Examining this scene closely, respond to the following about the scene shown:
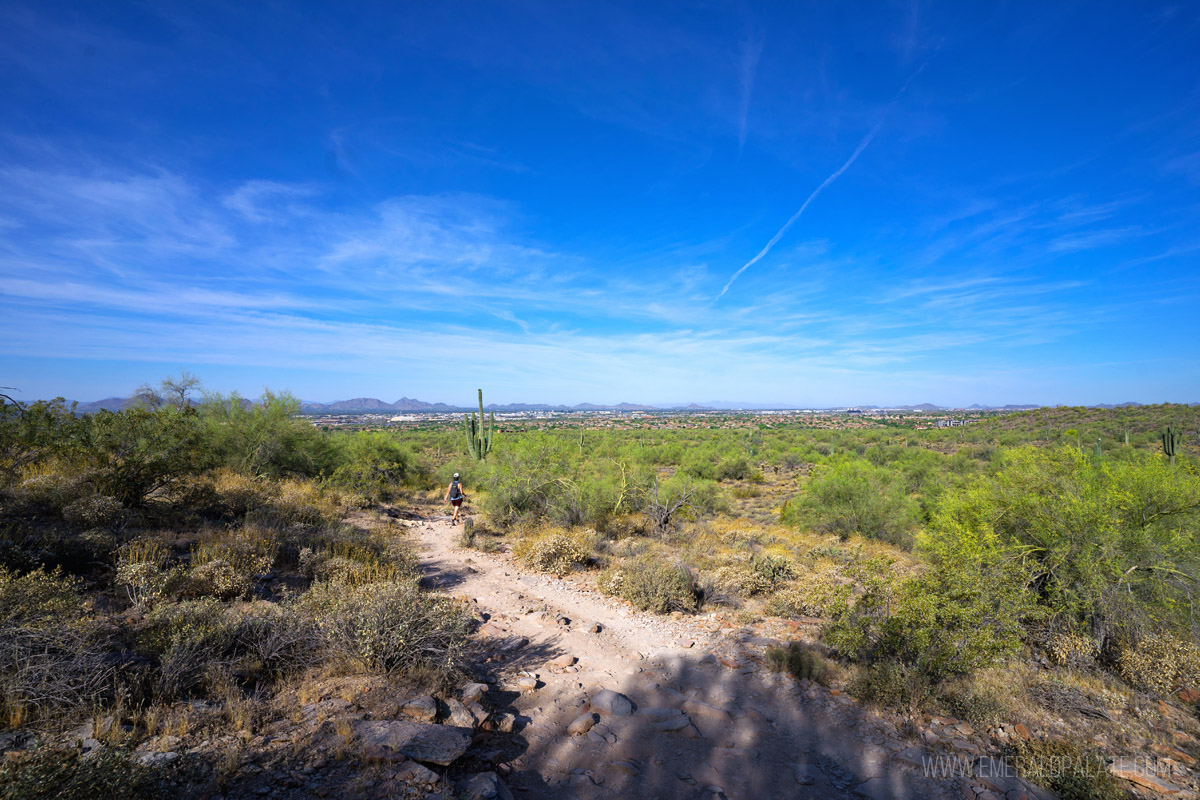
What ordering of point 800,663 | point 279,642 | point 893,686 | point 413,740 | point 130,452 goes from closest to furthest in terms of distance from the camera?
point 413,740 → point 279,642 → point 893,686 → point 800,663 → point 130,452

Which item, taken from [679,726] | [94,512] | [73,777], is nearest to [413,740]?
[73,777]

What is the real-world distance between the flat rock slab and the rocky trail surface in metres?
0.63

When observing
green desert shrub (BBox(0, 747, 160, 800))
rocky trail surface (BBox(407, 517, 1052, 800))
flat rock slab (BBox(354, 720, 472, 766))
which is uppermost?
green desert shrub (BBox(0, 747, 160, 800))

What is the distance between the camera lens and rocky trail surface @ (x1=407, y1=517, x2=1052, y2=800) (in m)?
4.56

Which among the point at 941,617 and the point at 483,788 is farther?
the point at 941,617

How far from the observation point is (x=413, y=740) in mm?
4316

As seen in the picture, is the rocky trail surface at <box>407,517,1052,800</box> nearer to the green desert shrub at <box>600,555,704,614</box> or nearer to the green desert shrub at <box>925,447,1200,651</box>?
the green desert shrub at <box>600,555,704,614</box>

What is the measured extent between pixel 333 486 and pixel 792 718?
1671 centimetres

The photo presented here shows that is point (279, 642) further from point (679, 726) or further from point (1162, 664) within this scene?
point (1162, 664)

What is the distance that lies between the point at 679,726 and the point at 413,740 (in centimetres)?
297

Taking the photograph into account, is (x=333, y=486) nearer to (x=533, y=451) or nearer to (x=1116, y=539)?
(x=533, y=451)

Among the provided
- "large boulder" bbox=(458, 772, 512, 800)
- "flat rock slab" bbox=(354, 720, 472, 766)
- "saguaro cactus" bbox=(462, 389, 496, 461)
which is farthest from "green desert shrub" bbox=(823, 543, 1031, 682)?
"saguaro cactus" bbox=(462, 389, 496, 461)

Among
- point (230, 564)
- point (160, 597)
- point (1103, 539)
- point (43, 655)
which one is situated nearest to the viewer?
point (43, 655)

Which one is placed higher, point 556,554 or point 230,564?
point 230,564
